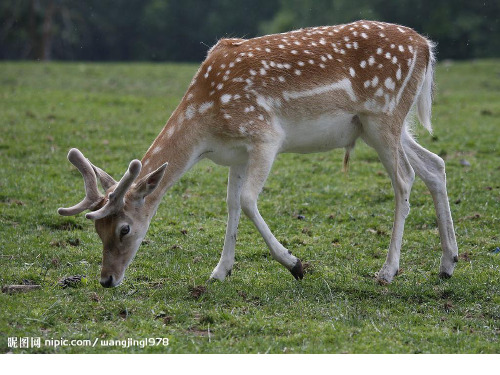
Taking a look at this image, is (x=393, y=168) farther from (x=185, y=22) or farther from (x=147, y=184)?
(x=185, y=22)

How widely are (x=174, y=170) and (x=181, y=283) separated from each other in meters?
0.93

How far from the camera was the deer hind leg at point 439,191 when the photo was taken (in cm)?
670

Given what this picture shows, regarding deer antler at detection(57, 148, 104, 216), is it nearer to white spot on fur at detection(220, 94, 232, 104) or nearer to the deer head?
the deer head

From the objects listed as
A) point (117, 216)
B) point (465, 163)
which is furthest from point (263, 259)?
point (465, 163)

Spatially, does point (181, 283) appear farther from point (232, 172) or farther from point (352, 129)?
point (352, 129)

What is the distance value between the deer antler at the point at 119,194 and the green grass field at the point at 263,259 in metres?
0.66

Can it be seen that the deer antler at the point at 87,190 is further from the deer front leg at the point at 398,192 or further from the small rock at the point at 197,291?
the deer front leg at the point at 398,192

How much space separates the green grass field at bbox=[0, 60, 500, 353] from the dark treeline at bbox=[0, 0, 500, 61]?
25.5m

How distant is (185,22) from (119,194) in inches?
1752

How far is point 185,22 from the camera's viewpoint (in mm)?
49000

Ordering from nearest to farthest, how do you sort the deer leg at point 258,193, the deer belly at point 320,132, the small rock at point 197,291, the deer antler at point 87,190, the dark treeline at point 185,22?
the deer antler at point 87,190
the small rock at point 197,291
the deer leg at point 258,193
the deer belly at point 320,132
the dark treeline at point 185,22

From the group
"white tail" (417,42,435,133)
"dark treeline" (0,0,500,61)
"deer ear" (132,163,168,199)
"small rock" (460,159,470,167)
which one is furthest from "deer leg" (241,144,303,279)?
"dark treeline" (0,0,500,61)

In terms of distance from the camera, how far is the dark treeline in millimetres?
37500

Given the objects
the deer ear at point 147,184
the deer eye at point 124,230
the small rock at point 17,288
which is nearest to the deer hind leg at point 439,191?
the deer ear at point 147,184
